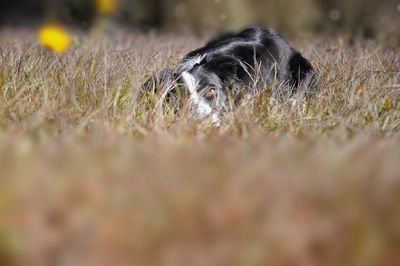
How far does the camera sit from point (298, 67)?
3.90 m

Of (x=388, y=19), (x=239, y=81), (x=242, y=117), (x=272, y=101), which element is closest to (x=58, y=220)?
(x=242, y=117)

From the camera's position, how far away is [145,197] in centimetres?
91

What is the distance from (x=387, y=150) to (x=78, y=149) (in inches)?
34.9

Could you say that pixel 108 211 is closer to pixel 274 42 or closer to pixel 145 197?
pixel 145 197

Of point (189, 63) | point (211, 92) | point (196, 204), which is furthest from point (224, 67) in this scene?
point (196, 204)

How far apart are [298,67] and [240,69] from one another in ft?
2.33

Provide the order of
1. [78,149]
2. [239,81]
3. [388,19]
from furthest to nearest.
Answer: [388,19]
[239,81]
[78,149]

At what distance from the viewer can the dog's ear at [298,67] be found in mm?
3820

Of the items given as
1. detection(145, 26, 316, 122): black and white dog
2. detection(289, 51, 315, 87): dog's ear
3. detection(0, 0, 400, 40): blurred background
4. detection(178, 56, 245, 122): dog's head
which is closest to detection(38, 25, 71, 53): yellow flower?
detection(145, 26, 316, 122): black and white dog

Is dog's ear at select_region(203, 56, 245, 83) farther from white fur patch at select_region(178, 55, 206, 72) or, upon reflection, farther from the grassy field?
the grassy field

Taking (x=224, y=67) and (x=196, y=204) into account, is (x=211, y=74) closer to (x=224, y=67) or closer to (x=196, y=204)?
(x=224, y=67)

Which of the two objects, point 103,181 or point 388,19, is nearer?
point 103,181

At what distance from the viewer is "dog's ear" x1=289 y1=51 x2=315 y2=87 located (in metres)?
3.82

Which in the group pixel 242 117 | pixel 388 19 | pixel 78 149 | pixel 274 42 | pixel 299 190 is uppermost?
pixel 388 19
